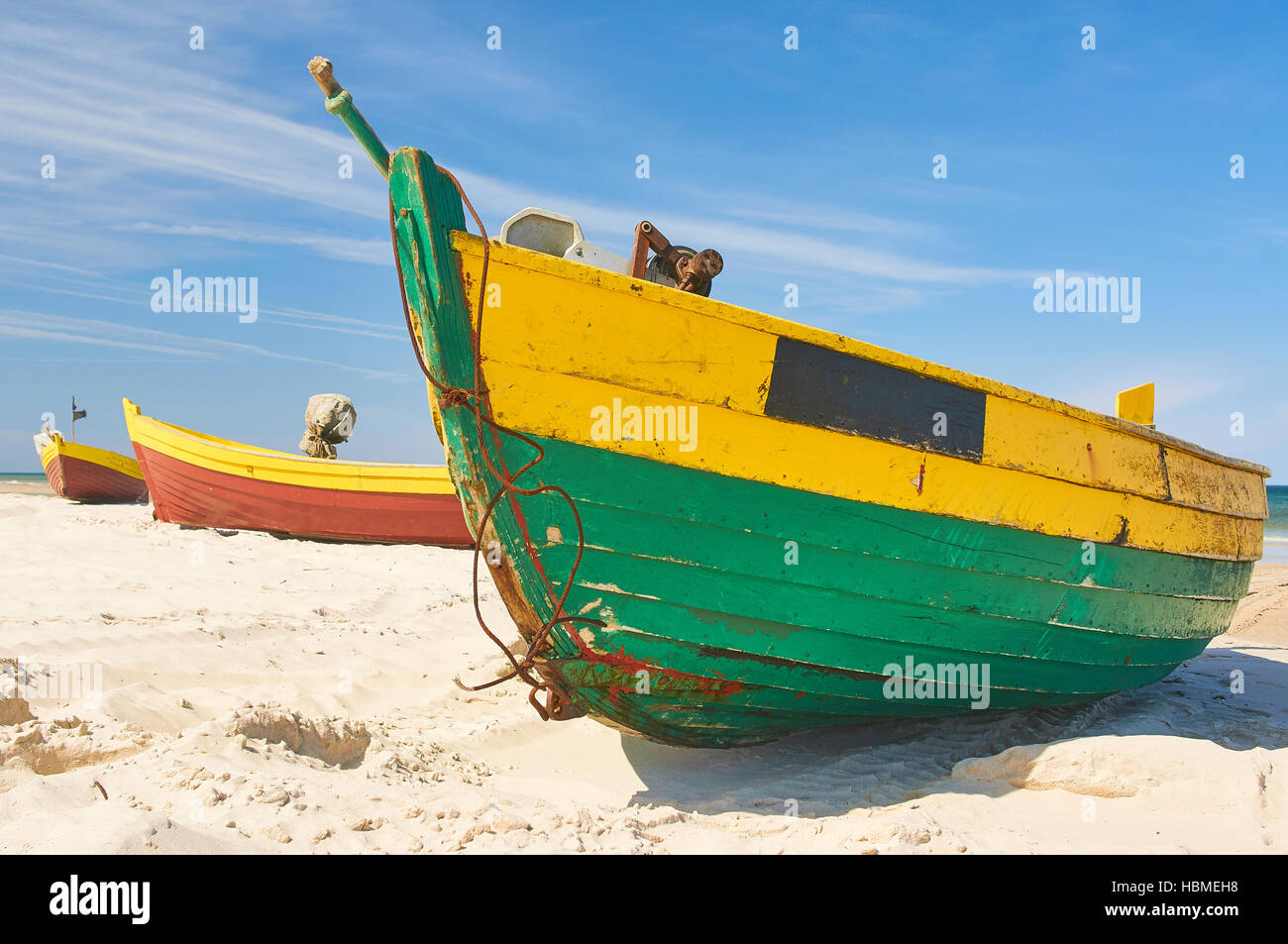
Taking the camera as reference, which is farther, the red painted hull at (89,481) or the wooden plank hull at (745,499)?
the red painted hull at (89,481)

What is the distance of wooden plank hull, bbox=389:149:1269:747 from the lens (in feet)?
9.18

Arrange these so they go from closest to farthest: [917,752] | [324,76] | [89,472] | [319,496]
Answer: [324,76] → [917,752] → [319,496] → [89,472]

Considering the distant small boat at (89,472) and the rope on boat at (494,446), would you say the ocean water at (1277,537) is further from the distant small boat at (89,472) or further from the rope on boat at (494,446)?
the distant small boat at (89,472)

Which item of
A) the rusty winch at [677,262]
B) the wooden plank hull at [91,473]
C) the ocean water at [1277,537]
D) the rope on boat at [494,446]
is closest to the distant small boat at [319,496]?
the rusty winch at [677,262]

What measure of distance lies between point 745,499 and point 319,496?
30.1 ft

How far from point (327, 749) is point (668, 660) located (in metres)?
1.56

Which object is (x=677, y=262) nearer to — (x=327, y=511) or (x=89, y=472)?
(x=327, y=511)

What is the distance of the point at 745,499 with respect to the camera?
9.67 ft

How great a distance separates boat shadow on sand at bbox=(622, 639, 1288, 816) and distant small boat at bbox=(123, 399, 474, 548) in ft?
23.3

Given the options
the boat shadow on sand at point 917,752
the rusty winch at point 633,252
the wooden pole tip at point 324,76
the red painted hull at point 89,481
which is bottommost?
the boat shadow on sand at point 917,752

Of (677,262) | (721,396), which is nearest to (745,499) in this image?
(721,396)

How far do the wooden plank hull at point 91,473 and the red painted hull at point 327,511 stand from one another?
8.37 m

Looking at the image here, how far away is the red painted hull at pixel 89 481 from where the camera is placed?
18.0 m

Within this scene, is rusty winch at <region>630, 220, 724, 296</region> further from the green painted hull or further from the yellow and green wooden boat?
the green painted hull
